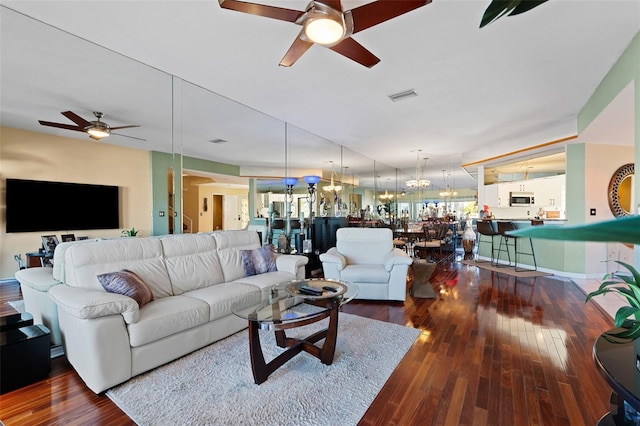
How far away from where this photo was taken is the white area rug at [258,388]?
1854 millimetres

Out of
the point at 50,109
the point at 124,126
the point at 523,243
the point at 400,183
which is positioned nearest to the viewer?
the point at 50,109

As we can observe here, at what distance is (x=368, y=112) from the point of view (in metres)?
4.50

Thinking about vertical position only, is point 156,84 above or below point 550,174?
above

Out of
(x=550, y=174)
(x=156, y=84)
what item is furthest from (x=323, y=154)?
(x=550, y=174)

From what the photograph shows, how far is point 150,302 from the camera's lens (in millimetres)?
2576

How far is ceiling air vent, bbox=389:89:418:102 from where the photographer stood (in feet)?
12.4

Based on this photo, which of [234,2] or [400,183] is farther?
[400,183]

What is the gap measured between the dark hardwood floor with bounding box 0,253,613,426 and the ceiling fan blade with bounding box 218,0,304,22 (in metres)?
2.69

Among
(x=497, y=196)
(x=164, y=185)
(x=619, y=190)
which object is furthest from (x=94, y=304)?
(x=497, y=196)

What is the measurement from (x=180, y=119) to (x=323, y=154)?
3306 mm

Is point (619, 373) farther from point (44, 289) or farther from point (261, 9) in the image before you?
point (44, 289)

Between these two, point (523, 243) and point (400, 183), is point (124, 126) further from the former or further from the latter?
point (400, 183)

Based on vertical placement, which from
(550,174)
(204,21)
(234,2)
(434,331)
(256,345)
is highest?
(204,21)

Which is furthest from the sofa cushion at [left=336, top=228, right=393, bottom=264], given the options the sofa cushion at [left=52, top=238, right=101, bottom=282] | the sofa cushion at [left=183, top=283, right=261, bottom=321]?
the sofa cushion at [left=52, top=238, right=101, bottom=282]
